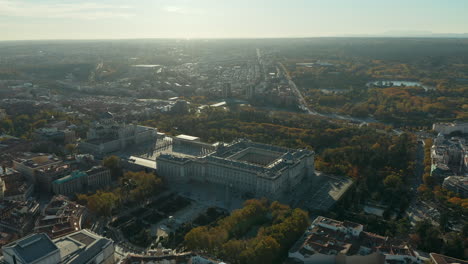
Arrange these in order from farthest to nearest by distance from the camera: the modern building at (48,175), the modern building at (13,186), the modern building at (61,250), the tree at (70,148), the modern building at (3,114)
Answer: the modern building at (3,114) < the tree at (70,148) < the modern building at (48,175) < the modern building at (13,186) < the modern building at (61,250)

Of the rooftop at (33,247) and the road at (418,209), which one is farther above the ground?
the rooftop at (33,247)

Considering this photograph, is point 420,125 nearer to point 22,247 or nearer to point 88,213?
point 88,213

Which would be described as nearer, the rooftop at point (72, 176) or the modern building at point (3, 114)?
the rooftop at point (72, 176)

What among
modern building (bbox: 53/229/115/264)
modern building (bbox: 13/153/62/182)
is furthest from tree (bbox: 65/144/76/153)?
modern building (bbox: 53/229/115/264)

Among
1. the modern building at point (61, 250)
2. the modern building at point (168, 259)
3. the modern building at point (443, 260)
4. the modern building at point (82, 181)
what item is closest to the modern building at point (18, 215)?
the modern building at point (82, 181)

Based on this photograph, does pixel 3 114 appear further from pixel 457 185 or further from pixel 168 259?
Answer: pixel 457 185

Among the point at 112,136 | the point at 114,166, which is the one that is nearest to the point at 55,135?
the point at 112,136

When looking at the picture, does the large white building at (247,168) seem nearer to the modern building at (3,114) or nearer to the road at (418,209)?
the road at (418,209)

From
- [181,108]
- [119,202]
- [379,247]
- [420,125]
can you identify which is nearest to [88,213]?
[119,202]
